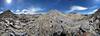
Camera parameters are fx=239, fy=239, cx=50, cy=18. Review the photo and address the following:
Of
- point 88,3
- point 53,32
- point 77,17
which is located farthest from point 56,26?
point 88,3

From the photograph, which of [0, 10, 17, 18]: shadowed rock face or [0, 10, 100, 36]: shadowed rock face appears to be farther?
[0, 10, 17, 18]: shadowed rock face

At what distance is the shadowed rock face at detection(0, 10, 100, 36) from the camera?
7.34 meters

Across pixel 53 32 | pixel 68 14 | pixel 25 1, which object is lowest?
pixel 53 32

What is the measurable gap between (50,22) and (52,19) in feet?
0.38

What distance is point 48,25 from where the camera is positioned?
740 centimetres

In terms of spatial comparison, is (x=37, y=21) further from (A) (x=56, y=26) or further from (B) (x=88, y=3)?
(B) (x=88, y=3)

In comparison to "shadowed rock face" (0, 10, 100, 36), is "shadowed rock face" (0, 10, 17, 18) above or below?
above

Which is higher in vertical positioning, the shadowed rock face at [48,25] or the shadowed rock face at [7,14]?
the shadowed rock face at [7,14]

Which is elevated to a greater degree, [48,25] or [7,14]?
[7,14]

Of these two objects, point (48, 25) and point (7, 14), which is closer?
point (48, 25)

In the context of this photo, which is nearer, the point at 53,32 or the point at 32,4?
the point at 53,32

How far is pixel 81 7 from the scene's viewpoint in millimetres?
7840

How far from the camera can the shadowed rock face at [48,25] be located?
24.1 feet

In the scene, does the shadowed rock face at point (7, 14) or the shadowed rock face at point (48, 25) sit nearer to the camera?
the shadowed rock face at point (48, 25)
